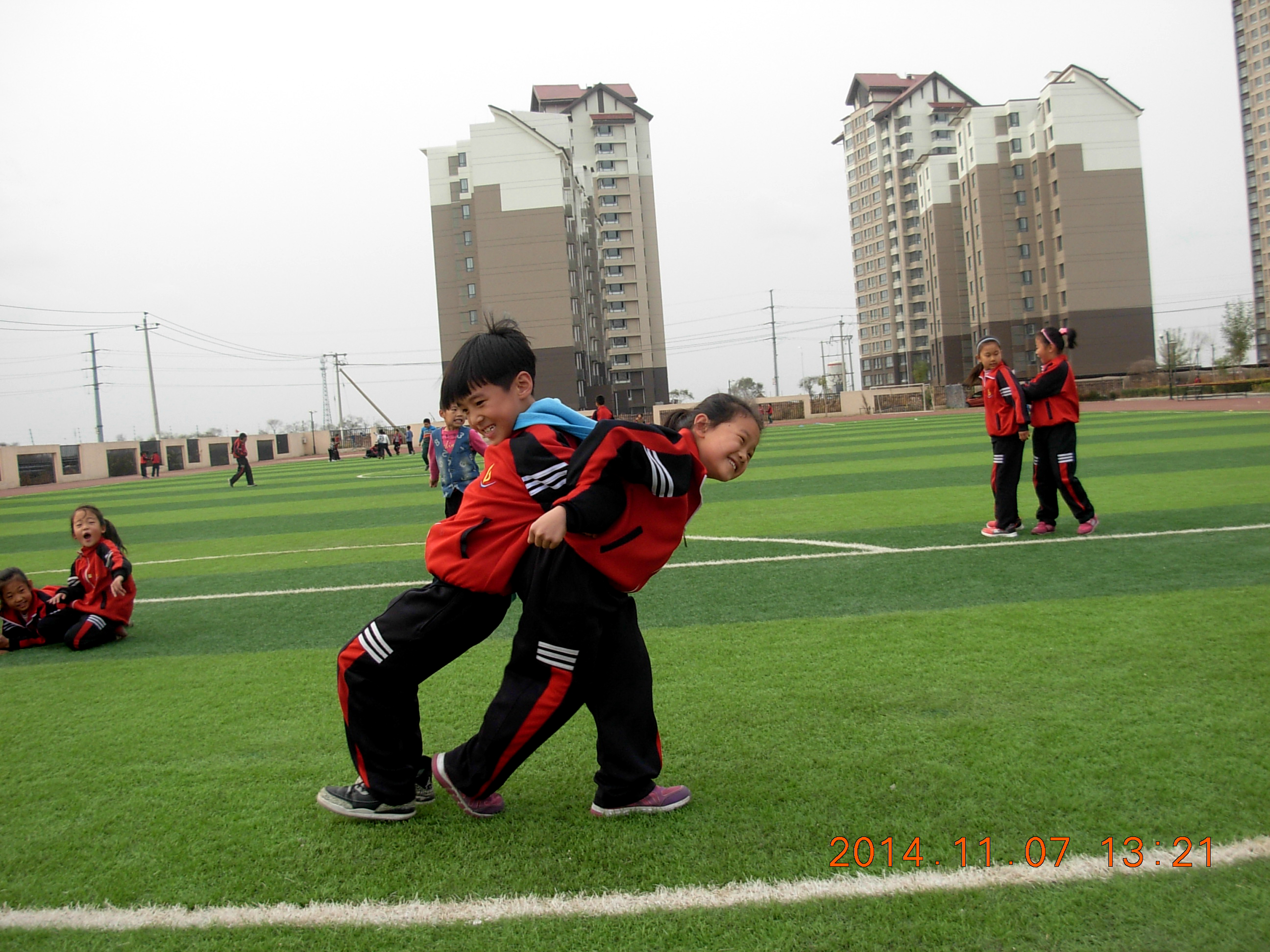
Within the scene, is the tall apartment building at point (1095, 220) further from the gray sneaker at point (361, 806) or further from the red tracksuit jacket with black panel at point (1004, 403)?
the gray sneaker at point (361, 806)

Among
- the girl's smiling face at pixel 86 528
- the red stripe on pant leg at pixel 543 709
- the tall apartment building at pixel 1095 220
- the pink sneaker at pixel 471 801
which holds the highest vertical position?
the tall apartment building at pixel 1095 220

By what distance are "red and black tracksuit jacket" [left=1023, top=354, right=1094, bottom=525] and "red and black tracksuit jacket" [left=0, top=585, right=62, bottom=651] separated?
752 centimetres

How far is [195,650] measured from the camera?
568cm

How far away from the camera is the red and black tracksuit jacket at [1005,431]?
25.6ft

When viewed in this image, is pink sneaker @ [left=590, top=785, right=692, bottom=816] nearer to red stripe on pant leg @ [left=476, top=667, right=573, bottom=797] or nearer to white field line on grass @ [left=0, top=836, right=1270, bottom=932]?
red stripe on pant leg @ [left=476, top=667, right=573, bottom=797]

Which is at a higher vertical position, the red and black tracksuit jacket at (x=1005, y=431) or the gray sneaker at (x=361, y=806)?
the red and black tracksuit jacket at (x=1005, y=431)

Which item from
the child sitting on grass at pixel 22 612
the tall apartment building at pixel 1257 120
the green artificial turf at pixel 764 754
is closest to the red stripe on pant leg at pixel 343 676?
the green artificial turf at pixel 764 754

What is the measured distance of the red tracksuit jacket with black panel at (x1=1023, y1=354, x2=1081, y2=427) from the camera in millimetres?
7754

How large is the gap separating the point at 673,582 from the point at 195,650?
3.28m

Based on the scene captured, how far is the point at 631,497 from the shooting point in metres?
2.72

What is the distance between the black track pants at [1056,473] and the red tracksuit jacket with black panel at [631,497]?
5929 millimetres

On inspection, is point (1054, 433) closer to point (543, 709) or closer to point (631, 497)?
point (631, 497)

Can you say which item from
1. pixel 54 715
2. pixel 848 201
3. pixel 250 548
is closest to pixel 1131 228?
pixel 848 201

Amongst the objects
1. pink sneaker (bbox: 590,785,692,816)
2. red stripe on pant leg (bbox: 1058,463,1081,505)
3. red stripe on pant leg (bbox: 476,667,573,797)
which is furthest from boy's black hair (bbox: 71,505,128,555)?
red stripe on pant leg (bbox: 1058,463,1081,505)
